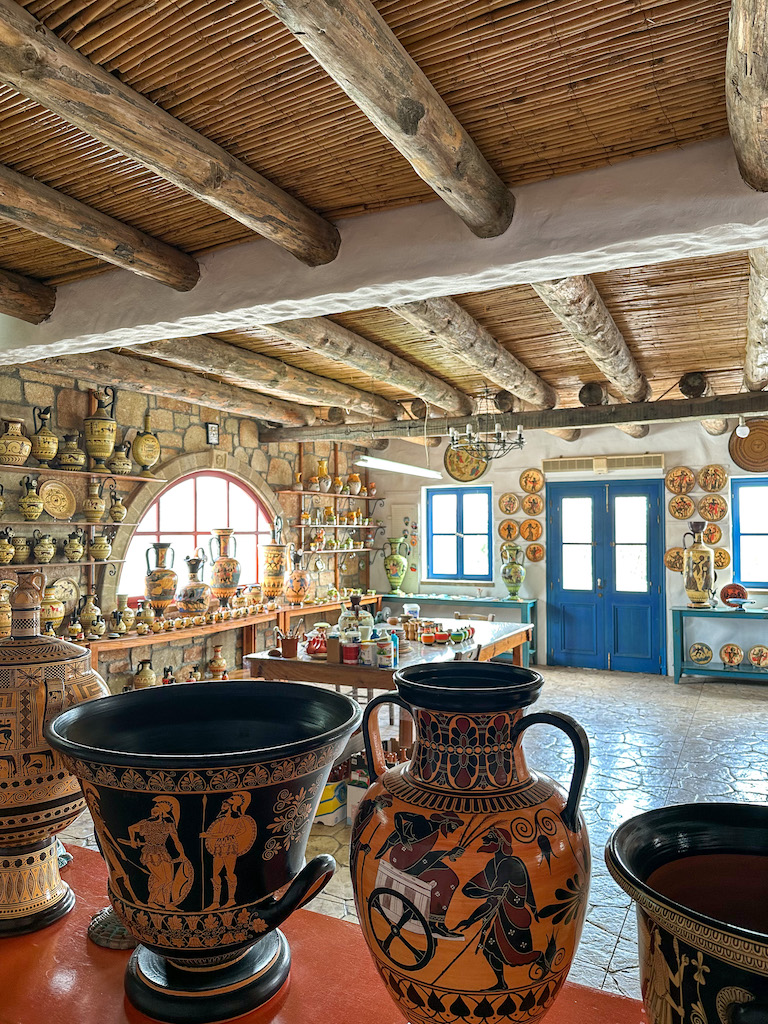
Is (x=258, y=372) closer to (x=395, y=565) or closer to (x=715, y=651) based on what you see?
(x=395, y=565)

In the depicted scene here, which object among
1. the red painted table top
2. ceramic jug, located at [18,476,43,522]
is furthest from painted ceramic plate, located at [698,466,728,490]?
the red painted table top

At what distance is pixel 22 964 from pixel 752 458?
27.3 ft

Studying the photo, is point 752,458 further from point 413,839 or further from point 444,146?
point 413,839

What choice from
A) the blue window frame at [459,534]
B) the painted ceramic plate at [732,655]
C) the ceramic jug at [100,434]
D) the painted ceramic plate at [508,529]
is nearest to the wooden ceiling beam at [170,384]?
the ceramic jug at [100,434]

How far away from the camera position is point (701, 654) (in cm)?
786

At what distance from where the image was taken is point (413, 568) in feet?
31.7

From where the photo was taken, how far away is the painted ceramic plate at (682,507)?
814 cm

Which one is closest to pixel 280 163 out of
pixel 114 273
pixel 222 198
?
pixel 222 198

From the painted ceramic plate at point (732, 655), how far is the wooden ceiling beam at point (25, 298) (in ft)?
23.8

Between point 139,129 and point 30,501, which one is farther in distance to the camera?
point 30,501

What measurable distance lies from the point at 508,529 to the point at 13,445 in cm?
587

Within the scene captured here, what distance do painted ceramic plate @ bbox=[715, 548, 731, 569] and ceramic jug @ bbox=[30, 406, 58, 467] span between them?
22.1 ft

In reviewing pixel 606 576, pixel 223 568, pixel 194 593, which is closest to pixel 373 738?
pixel 194 593

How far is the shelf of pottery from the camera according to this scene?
16.4ft
